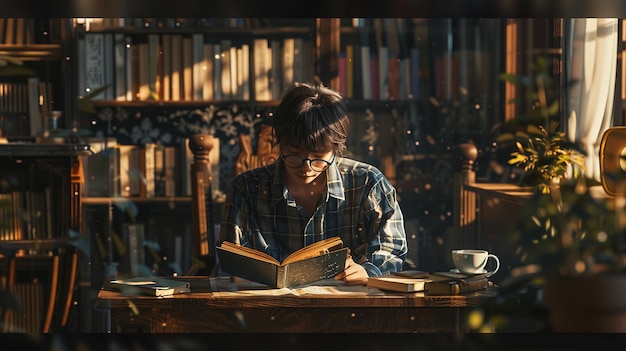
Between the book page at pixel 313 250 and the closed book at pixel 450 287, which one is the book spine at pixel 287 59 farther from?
the closed book at pixel 450 287

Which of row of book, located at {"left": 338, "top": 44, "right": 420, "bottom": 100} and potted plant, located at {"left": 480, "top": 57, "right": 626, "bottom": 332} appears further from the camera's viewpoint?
row of book, located at {"left": 338, "top": 44, "right": 420, "bottom": 100}

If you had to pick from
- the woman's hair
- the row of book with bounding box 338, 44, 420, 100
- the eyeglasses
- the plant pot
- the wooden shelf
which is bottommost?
the plant pot

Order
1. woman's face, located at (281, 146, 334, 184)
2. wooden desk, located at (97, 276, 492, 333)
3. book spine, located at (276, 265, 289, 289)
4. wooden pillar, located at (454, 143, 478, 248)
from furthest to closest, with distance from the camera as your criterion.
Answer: wooden pillar, located at (454, 143, 478, 248), woman's face, located at (281, 146, 334, 184), book spine, located at (276, 265, 289, 289), wooden desk, located at (97, 276, 492, 333)

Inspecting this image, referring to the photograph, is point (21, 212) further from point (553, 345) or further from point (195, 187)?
point (195, 187)

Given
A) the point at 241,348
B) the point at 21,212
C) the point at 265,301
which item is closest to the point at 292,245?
the point at 265,301

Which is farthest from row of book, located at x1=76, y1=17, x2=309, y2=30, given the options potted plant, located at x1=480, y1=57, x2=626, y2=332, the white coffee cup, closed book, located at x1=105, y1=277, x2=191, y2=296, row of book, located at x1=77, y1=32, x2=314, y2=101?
potted plant, located at x1=480, y1=57, x2=626, y2=332

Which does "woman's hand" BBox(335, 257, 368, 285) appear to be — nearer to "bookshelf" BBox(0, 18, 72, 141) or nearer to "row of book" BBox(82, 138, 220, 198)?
"row of book" BBox(82, 138, 220, 198)

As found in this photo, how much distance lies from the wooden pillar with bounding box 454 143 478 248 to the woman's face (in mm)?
2043

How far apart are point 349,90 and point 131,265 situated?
1.45 metres

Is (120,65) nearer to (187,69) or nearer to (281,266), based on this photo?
(187,69)

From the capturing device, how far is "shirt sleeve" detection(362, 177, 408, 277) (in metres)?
2.48

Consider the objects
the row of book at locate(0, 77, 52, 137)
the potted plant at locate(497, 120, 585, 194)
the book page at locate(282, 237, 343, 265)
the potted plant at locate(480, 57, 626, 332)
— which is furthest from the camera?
the row of book at locate(0, 77, 52, 137)

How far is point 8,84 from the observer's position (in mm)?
4391

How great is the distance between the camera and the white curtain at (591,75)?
13.7ft
